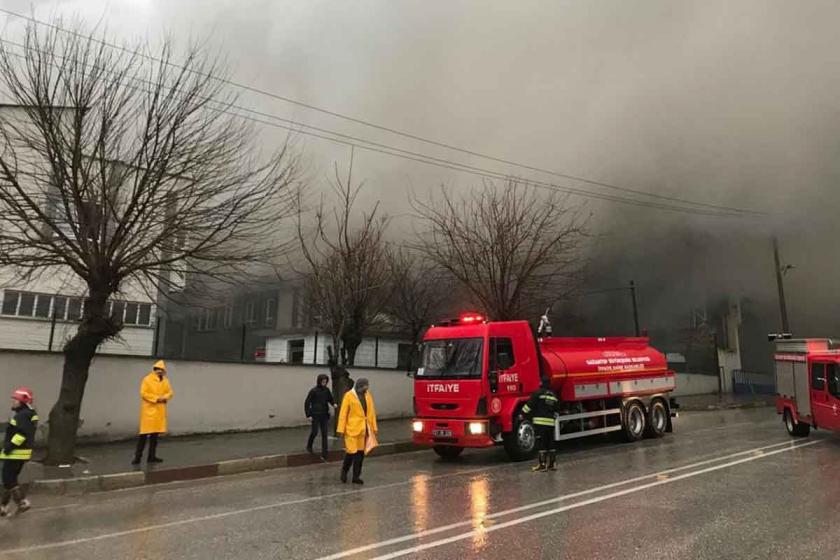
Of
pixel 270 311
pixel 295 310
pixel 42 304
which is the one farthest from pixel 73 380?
pixel 270 311

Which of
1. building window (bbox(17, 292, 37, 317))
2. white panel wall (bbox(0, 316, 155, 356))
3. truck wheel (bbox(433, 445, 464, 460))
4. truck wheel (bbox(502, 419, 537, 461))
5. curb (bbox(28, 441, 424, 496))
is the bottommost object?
curb (bbox(28, 441, 424, 496))

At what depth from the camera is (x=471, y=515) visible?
631 cm

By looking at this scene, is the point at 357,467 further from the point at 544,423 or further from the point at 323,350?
the point at 323,350

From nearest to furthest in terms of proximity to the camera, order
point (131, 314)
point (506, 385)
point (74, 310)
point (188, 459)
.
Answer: point (188, 459), point (506, 385), point (74, 310), point (131, 314)

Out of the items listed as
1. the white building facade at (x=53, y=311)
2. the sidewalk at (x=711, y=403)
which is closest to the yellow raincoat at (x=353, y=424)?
the white building facade at (x=53, y=311)

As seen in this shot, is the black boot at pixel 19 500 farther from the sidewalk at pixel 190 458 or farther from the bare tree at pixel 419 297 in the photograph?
the bare tree at pixel 419 297

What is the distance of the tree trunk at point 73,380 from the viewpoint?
30.5ft

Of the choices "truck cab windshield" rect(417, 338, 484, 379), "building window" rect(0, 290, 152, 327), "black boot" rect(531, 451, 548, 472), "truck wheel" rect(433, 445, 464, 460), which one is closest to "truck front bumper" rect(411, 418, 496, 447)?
"truck wheel" rect(433, 445, 464, 460)

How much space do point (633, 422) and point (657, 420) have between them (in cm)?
103

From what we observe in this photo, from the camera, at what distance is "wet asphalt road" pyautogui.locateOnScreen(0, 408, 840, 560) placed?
5062 millimetres

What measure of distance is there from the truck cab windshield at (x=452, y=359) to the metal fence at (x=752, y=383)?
91.9 feet

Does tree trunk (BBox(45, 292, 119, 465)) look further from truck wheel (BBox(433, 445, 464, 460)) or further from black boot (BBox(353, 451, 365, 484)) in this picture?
truck wheel (BBox(433, 445, 464, 460))

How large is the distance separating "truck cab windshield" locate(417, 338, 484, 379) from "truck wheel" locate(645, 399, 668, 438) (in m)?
5.54

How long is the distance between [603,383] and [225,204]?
27.6 feet
